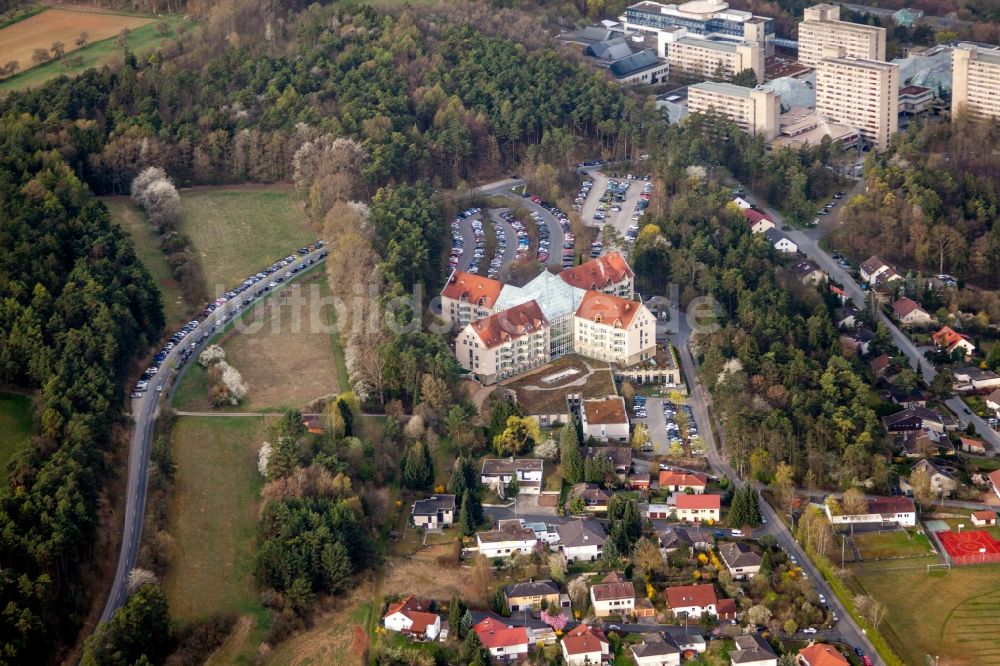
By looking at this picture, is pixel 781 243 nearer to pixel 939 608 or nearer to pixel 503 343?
pixel 503 343

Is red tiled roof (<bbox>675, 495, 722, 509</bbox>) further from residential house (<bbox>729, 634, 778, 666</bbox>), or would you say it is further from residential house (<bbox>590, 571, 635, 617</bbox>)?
residential house (<bbox>729, 634, 778, 666</bbox>)

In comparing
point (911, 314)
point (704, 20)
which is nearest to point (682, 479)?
point (911, 314)

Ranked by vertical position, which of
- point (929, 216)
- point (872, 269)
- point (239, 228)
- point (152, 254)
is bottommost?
point (872, 269)

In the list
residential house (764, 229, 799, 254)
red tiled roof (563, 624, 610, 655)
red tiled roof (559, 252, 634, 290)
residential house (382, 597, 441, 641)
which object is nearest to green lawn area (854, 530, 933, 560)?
red tiled roof (563, 624, 610, 655)

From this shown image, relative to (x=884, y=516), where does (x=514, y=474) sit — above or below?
above

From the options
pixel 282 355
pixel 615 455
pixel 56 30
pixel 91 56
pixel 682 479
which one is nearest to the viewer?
pixel 682 479

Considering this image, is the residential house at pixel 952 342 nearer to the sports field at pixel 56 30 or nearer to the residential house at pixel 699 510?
the residential house at pixel 699 510

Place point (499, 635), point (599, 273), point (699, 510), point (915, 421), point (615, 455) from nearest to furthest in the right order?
point (499, 635) → point (699, 510) → point (615, 455) → point (915, 421) → point (599, 273)

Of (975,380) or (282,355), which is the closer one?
(282,355)
